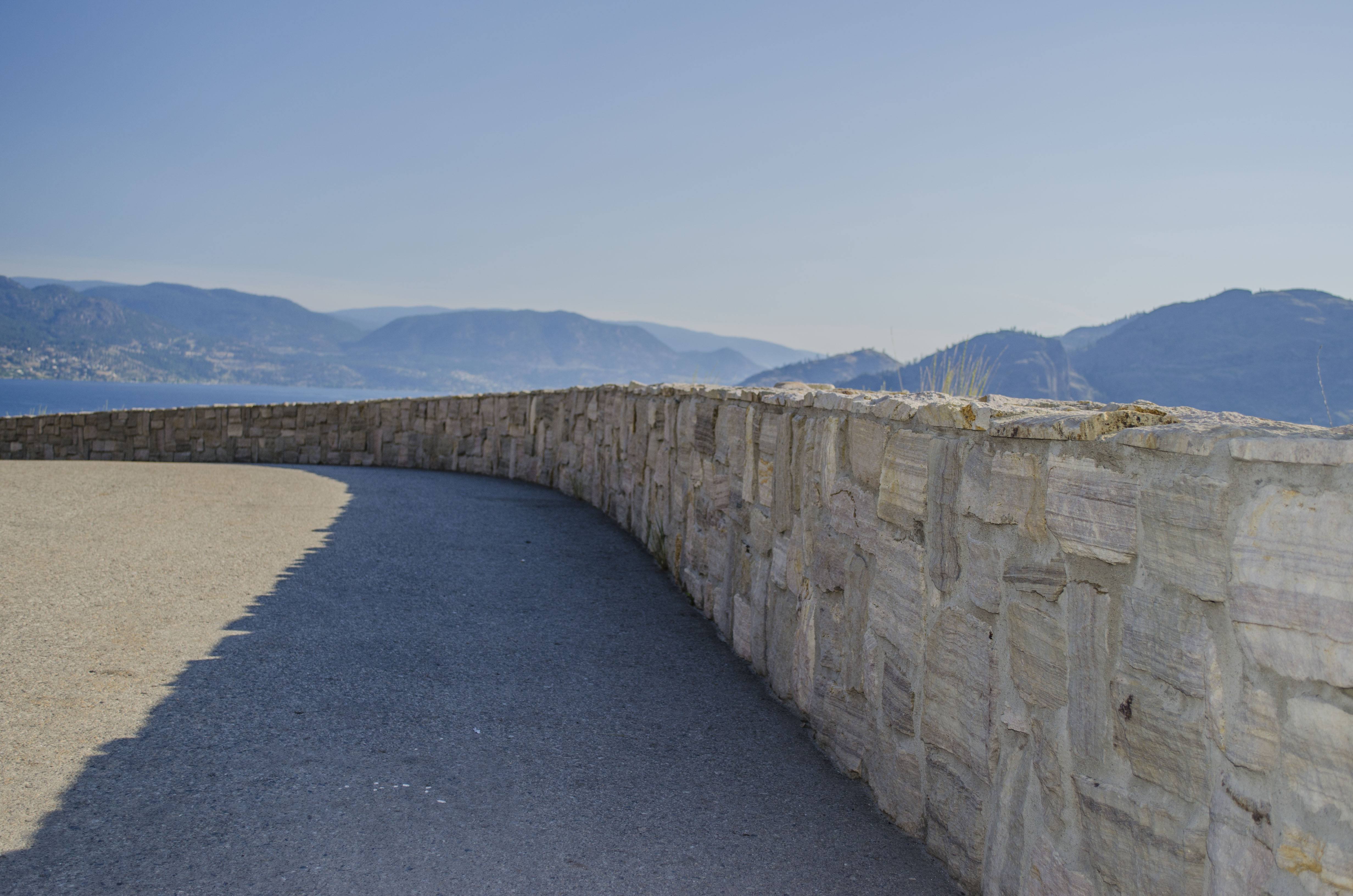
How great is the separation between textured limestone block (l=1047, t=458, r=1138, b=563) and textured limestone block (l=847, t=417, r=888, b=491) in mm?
909

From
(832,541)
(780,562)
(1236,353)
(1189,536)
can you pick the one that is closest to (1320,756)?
(1189,536)

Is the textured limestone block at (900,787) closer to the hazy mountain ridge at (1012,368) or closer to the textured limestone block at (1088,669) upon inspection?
the textured limestone block at (1088,669)

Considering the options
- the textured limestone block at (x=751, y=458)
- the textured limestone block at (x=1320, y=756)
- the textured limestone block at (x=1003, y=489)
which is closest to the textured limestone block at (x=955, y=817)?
the textured limestone block at (x=1003, y=489)

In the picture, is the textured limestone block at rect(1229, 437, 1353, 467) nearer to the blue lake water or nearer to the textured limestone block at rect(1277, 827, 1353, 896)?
the textured limestone block at rect(1277, 827, 1353, 896)

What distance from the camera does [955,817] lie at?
246 centimetres

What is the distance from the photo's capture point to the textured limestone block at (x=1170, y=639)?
65.7 inches

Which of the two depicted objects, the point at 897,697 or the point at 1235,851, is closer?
the point at 1235,851

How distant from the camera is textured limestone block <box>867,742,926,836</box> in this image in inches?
105

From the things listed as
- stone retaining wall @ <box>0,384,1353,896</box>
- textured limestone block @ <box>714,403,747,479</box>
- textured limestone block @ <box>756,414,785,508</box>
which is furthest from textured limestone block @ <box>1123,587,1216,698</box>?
textured limestone block @ <box>714,403,747,479</box>

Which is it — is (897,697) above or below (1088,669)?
below

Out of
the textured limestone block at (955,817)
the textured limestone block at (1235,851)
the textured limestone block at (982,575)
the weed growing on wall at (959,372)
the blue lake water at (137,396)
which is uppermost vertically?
the weed growing on wall at (959,372)

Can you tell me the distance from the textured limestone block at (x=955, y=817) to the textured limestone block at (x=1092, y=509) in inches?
31.6

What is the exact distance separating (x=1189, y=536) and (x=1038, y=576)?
19.5 inches

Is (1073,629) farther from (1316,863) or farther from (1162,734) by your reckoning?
(1316,863)
